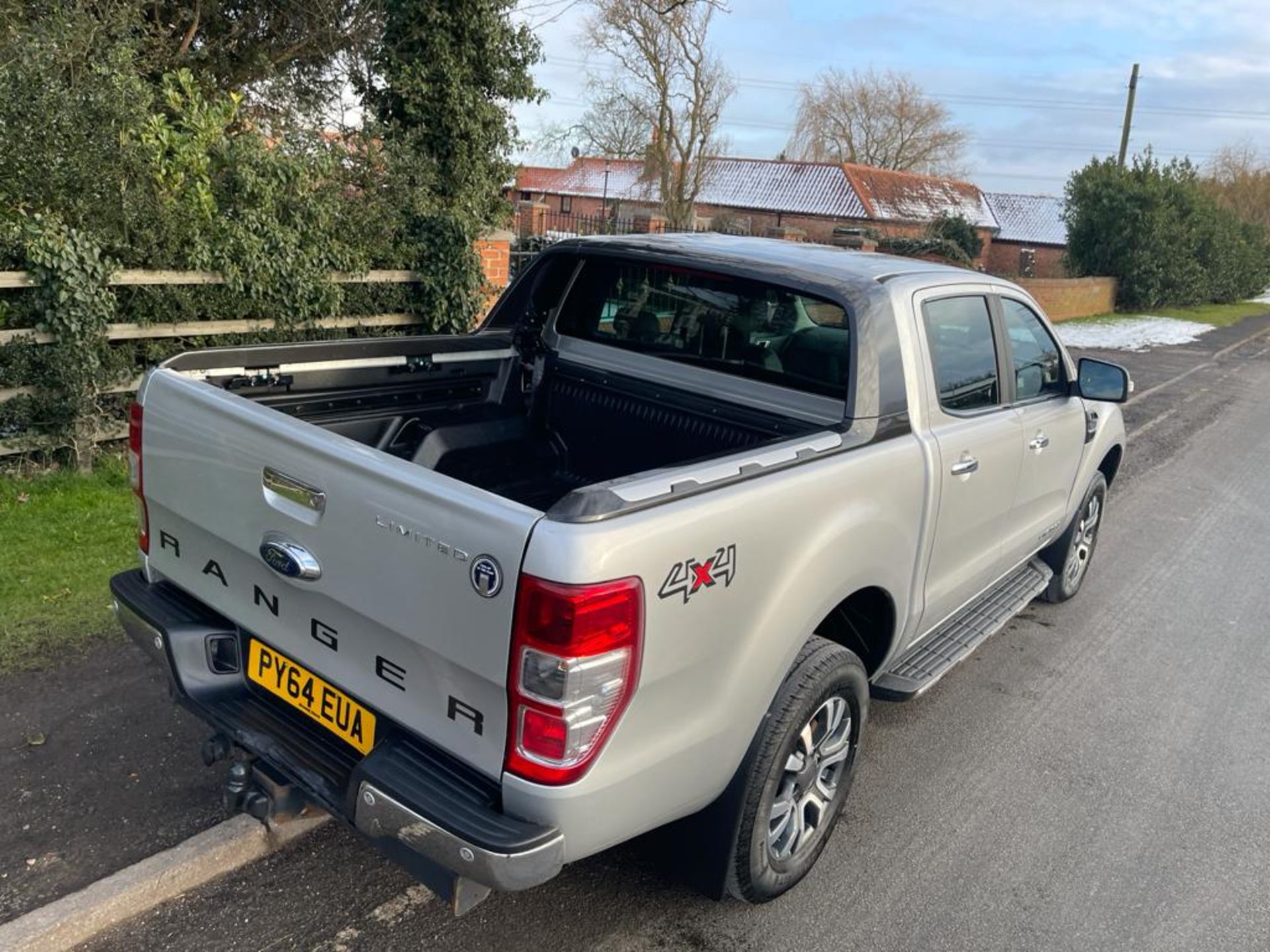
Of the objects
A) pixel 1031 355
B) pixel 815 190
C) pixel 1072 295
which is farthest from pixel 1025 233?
pixel 1031 355

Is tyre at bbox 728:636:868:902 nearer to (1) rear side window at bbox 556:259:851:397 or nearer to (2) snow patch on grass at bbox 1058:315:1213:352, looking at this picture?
(1) rear side window at bbox 556:259:851:397

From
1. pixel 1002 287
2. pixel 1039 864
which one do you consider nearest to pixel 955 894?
pixel 1039 864

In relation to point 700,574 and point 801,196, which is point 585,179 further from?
point 700,574

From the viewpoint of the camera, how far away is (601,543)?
2092 mm

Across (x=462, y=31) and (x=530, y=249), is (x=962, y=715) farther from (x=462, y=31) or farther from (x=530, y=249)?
(x=530, y=249)

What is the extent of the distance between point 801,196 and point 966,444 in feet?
146

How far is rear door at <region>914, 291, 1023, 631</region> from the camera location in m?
3.54

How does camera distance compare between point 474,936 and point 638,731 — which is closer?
point 638,731

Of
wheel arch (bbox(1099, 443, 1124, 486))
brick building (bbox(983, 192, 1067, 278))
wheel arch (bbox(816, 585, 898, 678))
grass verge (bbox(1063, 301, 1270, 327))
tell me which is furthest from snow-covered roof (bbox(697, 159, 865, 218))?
wheel arch (bbox(816, 585, 898, 678))

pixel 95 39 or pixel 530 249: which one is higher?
pixel 95 39

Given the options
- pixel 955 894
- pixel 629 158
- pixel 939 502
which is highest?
pixel 629 158

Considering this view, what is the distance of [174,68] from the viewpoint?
30.8 ft

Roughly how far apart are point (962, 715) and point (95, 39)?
751 centimetres

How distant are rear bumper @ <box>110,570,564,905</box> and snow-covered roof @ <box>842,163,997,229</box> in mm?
43255
